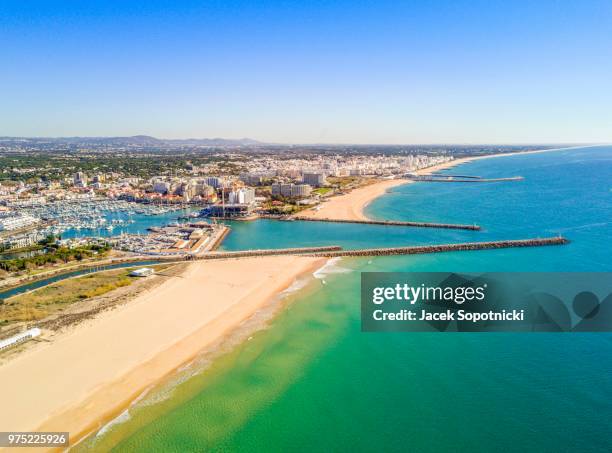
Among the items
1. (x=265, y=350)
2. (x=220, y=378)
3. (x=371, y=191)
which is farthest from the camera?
(x=371, y=191)

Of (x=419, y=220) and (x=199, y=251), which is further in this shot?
(x=419, y=220)

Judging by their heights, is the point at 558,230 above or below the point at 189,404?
above

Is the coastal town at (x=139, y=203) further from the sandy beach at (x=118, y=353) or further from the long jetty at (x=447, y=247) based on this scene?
the long jetty at (x=447, y=247)

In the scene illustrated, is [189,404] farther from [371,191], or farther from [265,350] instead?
[371,191]

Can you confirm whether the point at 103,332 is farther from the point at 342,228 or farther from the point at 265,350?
the point at 342,228

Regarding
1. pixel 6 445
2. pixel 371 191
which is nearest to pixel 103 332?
pixel 6 445

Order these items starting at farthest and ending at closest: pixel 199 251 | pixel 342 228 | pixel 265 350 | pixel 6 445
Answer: pixel 342 228 < pixel 199 251 < pixel 265 350 < pixel 6 445

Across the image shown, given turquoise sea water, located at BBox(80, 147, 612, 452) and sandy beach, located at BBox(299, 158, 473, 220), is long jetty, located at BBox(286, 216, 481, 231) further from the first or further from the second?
turquoise sea water, located at BBox(80, 147, 612, 452)

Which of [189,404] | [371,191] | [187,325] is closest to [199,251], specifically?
[187,325]
